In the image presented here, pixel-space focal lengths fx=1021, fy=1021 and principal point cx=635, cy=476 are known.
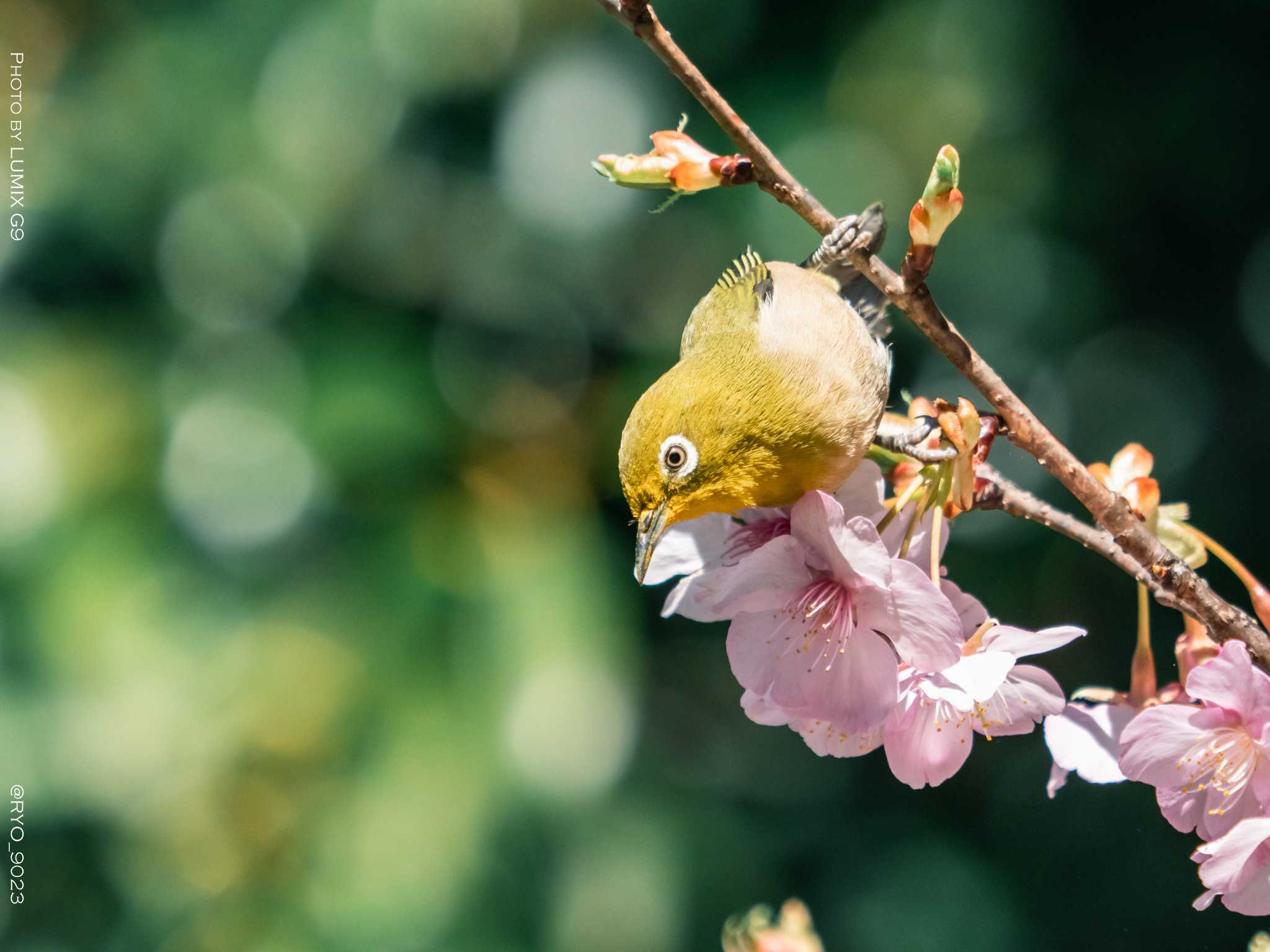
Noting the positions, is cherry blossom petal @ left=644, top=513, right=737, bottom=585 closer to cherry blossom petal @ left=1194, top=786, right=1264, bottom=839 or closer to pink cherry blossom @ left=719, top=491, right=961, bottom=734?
pink cherry blossom @ left=719, top=491, right=961, bottom=734

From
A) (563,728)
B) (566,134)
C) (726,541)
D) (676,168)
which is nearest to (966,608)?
(726,541)

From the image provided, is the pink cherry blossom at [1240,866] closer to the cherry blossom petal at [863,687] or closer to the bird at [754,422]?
the cherry blossom petal at [863,687]

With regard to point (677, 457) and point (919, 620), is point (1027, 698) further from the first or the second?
point (677, 457)

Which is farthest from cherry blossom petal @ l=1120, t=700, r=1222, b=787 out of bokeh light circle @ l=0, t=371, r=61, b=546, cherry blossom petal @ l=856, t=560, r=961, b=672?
bokeh light circle @ l=0, t=371, r=61, b=546

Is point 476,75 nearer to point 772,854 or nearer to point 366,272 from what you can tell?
point 366,272

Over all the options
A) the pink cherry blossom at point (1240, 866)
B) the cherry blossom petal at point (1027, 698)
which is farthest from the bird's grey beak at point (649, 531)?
the pink cherry blossom at point (1240, 866)
